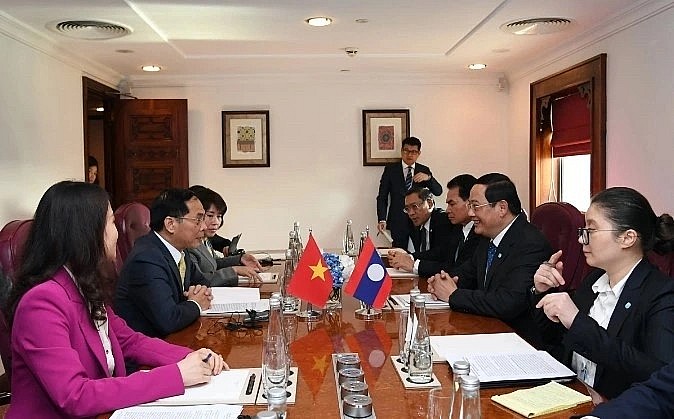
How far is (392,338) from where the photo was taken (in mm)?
2051

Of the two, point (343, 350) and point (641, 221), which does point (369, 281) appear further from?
point (641, 221)

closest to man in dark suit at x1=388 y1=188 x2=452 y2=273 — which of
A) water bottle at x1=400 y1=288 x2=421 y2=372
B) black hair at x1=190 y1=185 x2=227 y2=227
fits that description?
black hair at x1=190 y1=185 x2=227 y2=227

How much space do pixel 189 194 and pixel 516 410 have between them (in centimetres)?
173

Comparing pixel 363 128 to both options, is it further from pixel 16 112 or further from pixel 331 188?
pixel 16 112

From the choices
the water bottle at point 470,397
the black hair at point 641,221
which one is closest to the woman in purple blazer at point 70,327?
the water bottle at point 470,397

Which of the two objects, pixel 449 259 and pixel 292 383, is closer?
pixel 292 383

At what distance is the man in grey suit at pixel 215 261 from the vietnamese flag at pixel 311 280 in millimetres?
997

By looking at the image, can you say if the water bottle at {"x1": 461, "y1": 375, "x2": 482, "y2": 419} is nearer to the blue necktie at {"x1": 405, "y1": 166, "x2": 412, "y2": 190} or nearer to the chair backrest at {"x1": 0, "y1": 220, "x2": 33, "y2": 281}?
the chair backrest at {"x1": 0, "y1": 220, "x2": 33, "y2": 281}

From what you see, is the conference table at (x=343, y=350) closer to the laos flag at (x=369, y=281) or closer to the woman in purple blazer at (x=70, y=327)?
the laos flag at (x=369, y=281)

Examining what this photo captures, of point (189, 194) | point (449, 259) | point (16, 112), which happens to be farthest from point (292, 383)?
point (16, 112)

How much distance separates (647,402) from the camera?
1.36m

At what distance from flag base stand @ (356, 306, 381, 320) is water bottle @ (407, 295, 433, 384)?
71 cm

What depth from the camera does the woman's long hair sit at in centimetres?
157

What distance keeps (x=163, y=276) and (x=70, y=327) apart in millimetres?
781
